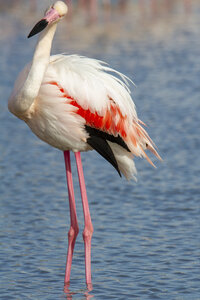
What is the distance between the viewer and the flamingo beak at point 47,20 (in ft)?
20.0

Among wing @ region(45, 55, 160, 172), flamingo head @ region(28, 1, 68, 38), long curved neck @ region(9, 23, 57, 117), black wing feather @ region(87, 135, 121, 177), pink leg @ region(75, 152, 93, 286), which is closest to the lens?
long curved neck @ region(9, 23, 57, 117)

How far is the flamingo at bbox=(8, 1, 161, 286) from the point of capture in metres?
6.12

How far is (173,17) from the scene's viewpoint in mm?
31422

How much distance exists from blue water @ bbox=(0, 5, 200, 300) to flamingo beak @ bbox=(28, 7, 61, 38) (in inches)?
82.6

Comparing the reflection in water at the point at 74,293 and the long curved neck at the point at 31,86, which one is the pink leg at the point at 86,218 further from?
the long curved neck at the point at 31,86

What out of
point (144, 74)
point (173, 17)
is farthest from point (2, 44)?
point (173, 17)

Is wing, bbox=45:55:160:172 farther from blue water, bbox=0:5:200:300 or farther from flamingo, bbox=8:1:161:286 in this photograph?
blue water, bbox=0:5:200:300

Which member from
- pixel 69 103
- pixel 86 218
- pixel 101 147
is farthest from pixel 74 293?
pixel 69 103

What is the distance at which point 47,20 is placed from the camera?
612 centimetres

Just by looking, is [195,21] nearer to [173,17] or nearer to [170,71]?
[173,17]

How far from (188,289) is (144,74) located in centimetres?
1198

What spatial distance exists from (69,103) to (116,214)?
8.49 ft

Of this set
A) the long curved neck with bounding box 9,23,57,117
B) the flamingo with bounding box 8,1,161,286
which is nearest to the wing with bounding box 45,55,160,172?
the flamingo with bounding box 8,1,161,286

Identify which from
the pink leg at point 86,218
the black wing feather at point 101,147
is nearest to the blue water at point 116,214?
the pink leg at point 86,218
